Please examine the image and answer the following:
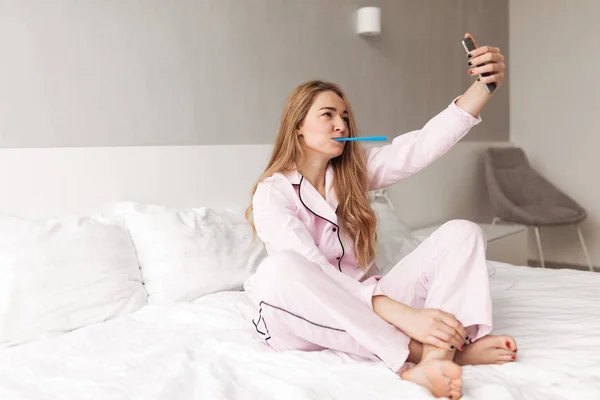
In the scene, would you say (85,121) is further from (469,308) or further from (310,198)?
(469,308)

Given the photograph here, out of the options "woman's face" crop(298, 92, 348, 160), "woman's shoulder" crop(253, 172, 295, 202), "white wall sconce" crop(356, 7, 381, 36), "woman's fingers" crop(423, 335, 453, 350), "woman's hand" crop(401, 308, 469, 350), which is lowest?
"woman's fingers" crop(423, 335, 453, 350)

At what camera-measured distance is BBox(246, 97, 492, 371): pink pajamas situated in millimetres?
1220

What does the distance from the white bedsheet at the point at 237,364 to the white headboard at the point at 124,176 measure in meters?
0.45

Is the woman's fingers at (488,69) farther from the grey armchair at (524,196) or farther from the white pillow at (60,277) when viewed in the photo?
the grey armchair at (524,196)

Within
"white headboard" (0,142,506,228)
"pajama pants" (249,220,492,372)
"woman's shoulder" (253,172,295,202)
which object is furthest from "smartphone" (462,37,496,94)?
"white headboard" (0,142,506,228)

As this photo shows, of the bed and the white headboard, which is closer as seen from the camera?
the bed

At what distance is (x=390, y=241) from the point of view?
Result: 2293 mm

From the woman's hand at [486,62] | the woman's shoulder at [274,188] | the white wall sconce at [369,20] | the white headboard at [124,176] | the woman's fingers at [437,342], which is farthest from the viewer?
the white wall sconce at [369,20]

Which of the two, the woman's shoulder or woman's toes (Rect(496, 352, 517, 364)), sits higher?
the woman's shoulder

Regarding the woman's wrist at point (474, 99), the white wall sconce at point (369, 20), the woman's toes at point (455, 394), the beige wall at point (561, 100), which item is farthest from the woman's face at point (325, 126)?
the beige wall at point (561, 100)

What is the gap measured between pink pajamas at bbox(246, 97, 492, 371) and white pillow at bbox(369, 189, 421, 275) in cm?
63

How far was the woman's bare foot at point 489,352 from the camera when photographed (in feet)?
4.01

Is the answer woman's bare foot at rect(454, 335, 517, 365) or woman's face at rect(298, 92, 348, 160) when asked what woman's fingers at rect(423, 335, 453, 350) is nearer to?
woman's bare foot at rect(454, 335, 517, 365)

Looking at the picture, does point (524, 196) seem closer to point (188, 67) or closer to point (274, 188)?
point (188, 67)
